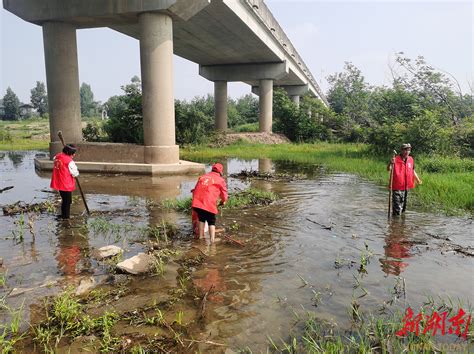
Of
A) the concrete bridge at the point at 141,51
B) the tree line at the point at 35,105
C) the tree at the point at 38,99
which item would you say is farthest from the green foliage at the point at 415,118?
the tree at the point at 38,99

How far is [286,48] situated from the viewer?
30078mm

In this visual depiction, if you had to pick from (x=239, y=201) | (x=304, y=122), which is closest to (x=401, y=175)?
(x=239, y=201)

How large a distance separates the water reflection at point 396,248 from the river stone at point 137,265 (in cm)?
325

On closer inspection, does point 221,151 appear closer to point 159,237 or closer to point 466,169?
point 466,169

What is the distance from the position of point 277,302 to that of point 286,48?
94.4ft

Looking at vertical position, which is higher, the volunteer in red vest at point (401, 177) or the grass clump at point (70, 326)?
the volunteer in red vest at point (401, 177)

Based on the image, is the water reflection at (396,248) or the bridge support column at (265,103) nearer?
the water reflection at (396,248)

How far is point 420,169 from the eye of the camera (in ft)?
45.5

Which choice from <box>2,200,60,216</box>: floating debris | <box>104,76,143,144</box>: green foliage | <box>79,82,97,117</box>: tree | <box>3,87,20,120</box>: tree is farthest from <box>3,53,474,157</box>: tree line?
<box>79,82,97,117</box>: tree

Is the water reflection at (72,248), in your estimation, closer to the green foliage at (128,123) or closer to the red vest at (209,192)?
the red vest at (209,192)

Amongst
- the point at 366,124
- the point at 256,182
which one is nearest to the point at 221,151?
the point at 366,124

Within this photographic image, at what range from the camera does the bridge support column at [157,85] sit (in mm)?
13680

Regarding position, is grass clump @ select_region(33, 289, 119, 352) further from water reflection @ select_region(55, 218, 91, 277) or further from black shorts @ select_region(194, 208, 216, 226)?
black shorts @ select_region(194, 208, 216, 226)

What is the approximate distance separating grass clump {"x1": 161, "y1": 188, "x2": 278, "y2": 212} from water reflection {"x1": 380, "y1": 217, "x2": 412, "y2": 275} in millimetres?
3077
